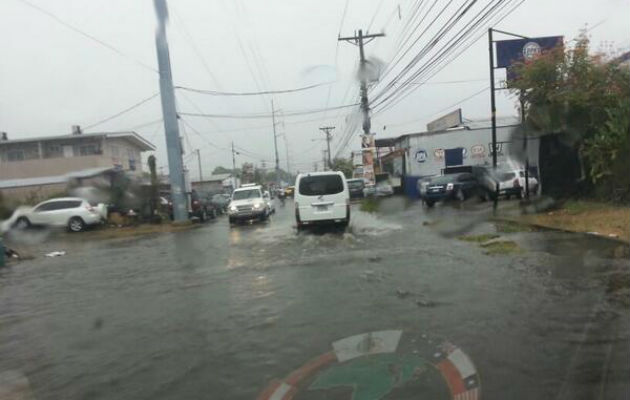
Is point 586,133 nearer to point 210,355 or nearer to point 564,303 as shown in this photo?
point 564,303

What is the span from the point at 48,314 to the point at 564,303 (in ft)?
23.1

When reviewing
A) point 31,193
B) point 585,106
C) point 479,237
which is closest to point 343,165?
point 585,106

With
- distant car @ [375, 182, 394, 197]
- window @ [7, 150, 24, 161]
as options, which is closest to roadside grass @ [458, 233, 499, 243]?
window @ [7, 150, 24, 161]

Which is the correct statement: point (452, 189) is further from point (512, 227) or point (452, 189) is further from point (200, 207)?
point (200, 207)

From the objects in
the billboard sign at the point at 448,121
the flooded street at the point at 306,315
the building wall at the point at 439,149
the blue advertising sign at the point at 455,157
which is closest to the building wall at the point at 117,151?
the flooded street at the point at 306,315

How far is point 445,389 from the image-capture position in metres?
4.43

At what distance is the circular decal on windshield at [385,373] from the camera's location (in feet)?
14.6

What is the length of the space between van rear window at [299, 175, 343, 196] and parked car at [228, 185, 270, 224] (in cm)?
667

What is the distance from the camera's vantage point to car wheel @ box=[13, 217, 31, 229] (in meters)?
5.47

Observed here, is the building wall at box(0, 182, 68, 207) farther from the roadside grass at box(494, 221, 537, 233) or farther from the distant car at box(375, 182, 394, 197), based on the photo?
the distant car at box(375, 182, 394, 197)

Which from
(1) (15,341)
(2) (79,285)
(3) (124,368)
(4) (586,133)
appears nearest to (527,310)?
(3) (124,368)

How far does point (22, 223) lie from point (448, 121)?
136 feet

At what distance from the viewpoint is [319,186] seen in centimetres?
1809

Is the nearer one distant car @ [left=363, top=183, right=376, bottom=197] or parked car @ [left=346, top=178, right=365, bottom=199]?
distant car @ [left=363, top=183, right=376, bottom=197]
